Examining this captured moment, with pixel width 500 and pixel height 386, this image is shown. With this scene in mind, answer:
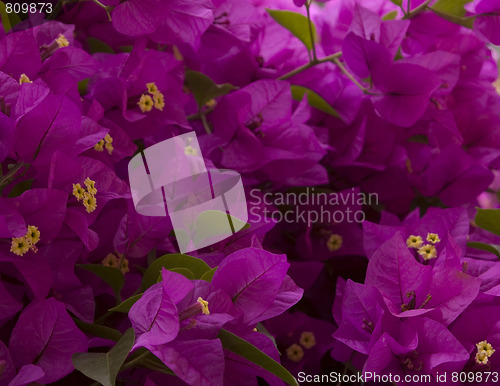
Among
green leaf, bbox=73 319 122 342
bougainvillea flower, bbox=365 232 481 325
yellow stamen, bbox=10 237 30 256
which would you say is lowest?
bougainvillea flower, bbox=365 232 481 325

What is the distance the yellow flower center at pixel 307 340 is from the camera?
562 mm

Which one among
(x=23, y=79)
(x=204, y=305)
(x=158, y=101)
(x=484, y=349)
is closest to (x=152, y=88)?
(x=158, y=101)

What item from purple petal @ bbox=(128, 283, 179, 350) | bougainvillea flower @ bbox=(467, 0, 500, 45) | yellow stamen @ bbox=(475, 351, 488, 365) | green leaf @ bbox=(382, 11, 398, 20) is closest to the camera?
purple petal @ bbox=(128, 283, 179, 350)

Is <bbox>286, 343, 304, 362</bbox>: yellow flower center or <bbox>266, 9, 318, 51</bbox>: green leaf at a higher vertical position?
<bbox>266, 9, 318, 51</bbox>: green leaf

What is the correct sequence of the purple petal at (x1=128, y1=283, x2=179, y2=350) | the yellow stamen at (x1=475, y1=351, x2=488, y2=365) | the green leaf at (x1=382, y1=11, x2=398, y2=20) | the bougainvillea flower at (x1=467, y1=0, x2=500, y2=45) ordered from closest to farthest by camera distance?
the purple petal at (x1=128, y1=283, x2=179, y2=350), the yellow stamen at (x1=475, y1=351, x2=488, y2=365), the bougainvillea flower at (x1=467, y1=0, x2=500, y2=45), the green leaf at (x1=382, y1=11, x2=398, y2=20)

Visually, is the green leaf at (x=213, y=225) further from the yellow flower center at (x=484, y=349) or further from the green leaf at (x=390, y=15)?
the green leaf at (x=390, y=15)

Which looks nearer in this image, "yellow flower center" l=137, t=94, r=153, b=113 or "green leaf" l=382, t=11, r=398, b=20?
"yellow flower center" l=137, t=94, r=153, b=113

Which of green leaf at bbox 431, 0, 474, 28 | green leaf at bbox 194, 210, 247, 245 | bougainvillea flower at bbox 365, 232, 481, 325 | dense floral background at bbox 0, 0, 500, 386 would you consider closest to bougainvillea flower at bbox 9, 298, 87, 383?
dense floral background at bbox 0, 0, 500, 386

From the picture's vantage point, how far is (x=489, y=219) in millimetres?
541

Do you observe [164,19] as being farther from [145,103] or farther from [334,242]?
[334,242]

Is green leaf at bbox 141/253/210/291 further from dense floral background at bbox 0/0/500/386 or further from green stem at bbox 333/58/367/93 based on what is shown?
green stem at bbox 333/58/367/93

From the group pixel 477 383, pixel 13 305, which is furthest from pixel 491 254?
pixel 13 305

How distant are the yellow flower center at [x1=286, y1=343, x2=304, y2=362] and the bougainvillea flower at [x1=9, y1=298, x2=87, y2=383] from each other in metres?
0.21

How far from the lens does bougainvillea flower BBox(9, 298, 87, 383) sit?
417mm
